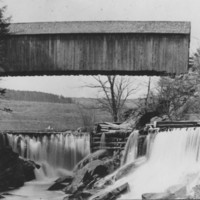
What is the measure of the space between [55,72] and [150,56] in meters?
4.93

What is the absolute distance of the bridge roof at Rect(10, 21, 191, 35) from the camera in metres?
27.0

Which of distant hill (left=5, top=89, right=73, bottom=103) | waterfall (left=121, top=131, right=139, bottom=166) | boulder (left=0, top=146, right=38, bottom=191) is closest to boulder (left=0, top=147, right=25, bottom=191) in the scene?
boulder (left=0, top=146, right=38, bottom=191)

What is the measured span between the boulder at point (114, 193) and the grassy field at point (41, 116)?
115 feet

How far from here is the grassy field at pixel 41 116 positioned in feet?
189

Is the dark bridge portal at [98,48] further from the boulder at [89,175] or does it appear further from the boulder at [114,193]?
the boulder at [114,193]

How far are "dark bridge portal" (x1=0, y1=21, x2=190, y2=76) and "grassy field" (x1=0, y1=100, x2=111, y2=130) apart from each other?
24.0m

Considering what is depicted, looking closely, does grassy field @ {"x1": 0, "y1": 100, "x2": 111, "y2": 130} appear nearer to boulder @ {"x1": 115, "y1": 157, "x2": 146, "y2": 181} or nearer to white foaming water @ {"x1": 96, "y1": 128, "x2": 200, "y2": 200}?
boulder @ {"x1": 115, "y1": 157, "x2": 146, "y2": 181}

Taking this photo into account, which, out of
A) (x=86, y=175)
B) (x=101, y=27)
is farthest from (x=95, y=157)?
(x=101, y=27)

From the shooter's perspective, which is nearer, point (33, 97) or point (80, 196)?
point (80, 196)

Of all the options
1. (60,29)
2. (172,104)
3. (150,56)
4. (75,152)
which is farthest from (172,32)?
(75,152)

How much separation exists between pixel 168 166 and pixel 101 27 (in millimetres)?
11410

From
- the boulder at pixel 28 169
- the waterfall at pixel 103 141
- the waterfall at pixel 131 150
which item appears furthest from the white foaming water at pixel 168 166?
the boulder at pixel 28 169

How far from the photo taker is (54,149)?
28375mm

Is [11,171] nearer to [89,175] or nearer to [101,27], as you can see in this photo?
[89,175]
